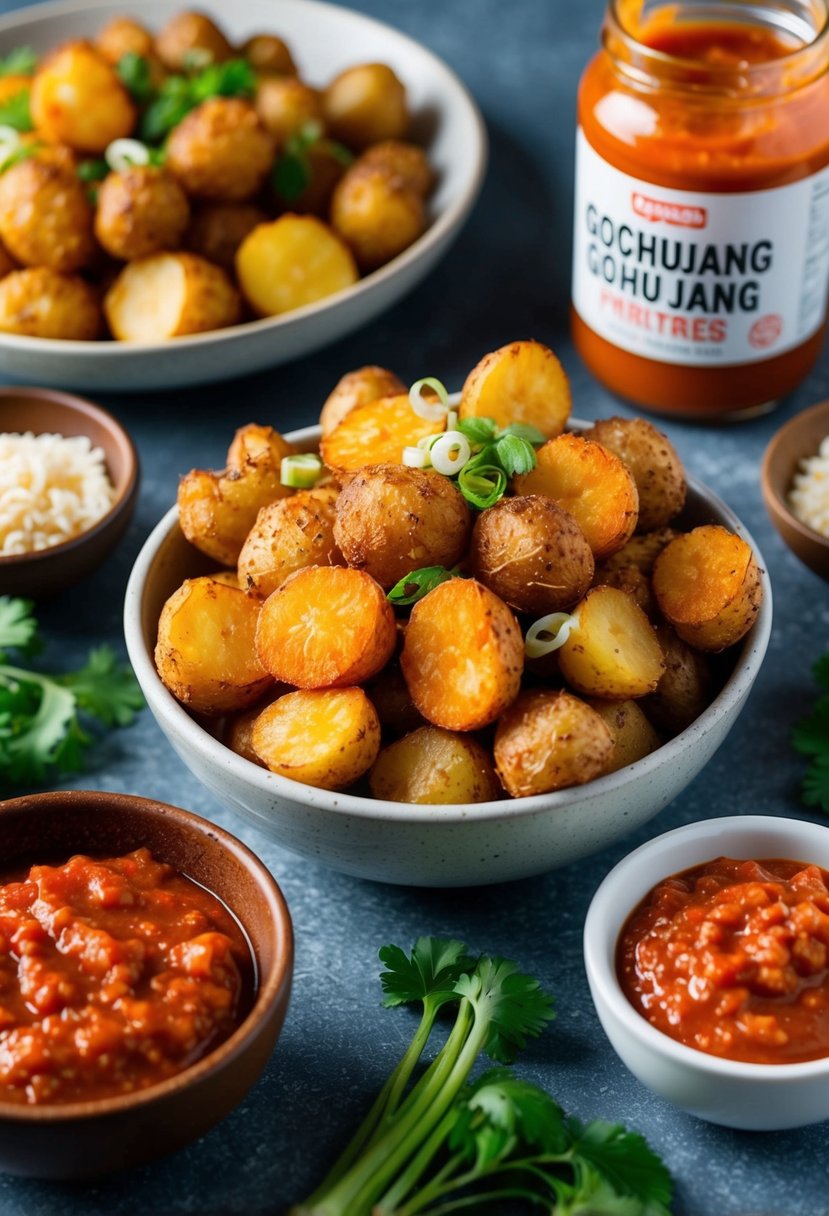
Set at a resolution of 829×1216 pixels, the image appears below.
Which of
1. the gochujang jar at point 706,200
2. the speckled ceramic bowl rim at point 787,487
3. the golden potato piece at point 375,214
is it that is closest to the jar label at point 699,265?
the gochujang jar at point 706,200

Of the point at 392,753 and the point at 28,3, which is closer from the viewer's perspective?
the point at 392,753

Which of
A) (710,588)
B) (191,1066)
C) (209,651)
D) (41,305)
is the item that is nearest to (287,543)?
(209,651)

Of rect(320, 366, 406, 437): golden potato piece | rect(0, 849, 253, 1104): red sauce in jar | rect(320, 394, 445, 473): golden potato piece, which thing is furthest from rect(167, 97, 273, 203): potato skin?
rect(0, 849, 253, 1104): red sauce in jar

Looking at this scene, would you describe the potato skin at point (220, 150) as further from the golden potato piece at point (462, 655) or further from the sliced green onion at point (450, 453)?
the golden potato piece at point (462, 655)

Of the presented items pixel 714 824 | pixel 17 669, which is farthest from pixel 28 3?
pixel 714 824

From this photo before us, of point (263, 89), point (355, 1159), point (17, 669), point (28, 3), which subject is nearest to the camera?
point (355, 1159)

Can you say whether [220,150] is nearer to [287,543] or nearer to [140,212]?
[140,212]

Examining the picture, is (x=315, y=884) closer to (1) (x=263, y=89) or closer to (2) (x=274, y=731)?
(2) (x=274, y=731)
